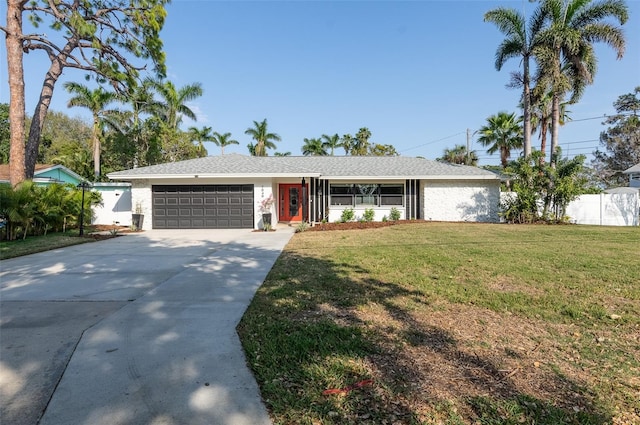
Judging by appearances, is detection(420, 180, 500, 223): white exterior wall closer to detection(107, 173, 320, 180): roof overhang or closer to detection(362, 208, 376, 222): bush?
detection(362, 208, 376, 222): bush

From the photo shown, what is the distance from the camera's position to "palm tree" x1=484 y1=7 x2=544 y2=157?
15617 mm

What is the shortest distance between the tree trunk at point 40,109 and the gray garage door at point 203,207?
473cm

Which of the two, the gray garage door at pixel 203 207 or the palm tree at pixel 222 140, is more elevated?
the palm tree at pixel 222 140

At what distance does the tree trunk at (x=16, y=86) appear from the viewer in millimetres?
12805

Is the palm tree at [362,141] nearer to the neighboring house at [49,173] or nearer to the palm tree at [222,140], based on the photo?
the palm tree at [222,140]

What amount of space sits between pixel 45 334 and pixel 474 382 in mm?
4187

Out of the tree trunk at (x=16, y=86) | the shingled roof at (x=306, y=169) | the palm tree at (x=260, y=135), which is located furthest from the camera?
the palm tree at (x=260, y=135)

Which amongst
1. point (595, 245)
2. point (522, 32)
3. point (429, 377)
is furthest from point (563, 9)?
point (429, 377)

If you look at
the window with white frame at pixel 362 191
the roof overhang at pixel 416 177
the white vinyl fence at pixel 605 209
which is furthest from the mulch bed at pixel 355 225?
the white vinyl fence at pixel 605 209

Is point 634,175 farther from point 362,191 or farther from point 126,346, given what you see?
point 126,346

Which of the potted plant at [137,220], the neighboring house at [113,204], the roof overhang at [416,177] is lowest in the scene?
the potted plant at [137,220]

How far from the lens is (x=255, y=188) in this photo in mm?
15492

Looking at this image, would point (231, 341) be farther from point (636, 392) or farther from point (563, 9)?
point (563, 9)

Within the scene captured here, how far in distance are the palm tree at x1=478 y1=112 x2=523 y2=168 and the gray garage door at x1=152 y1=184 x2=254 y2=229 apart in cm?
1845
